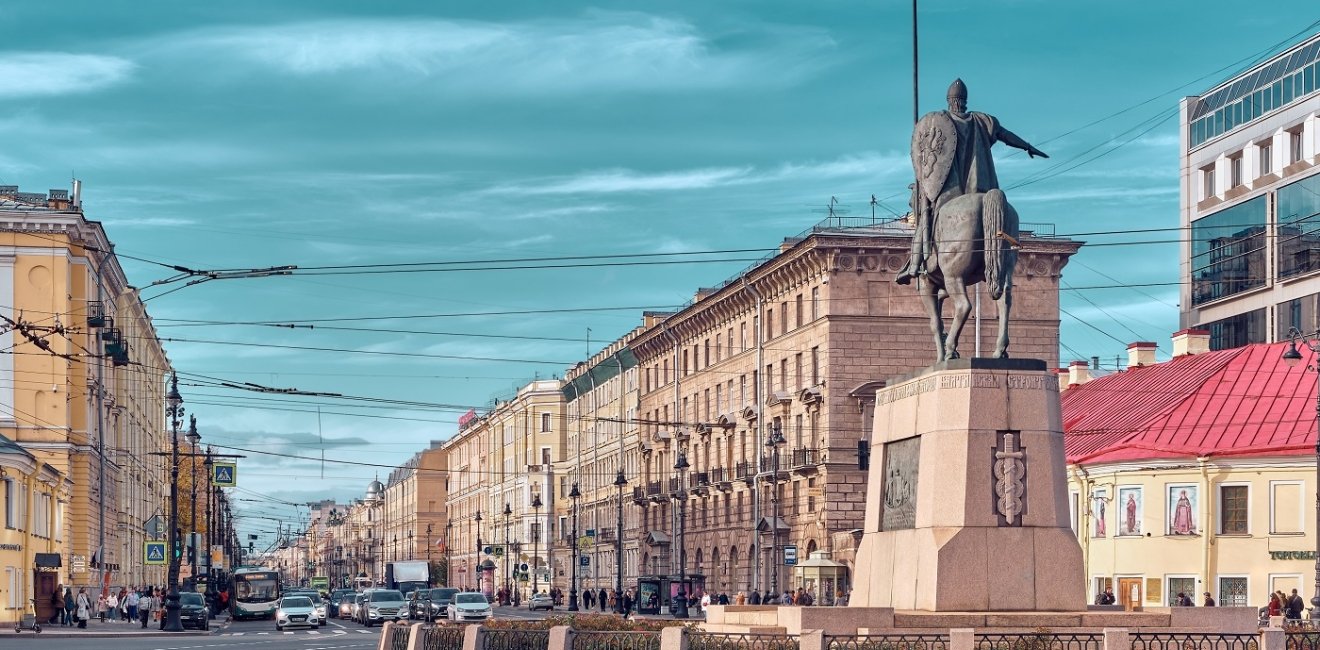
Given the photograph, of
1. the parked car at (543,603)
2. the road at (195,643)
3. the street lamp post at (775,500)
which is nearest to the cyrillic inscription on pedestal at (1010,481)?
the road at (195,643)

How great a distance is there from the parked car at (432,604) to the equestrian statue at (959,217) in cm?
5000

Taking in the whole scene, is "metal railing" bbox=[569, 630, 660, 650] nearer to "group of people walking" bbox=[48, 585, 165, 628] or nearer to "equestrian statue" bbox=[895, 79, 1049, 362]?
"equestrian statue" bbox=[895, 79, 1049, 362]

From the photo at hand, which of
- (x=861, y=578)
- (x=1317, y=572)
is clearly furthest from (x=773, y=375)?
(x=861, y=578)

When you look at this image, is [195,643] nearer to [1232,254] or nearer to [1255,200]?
[1255,200]

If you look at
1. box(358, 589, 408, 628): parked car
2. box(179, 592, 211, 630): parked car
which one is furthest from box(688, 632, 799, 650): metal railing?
box(358, 589, 408, 628): parked car

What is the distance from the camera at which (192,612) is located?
68.8m

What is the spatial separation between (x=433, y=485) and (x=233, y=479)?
119 meters

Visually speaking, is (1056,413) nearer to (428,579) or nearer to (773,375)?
(773,375)

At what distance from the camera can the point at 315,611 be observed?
232ft

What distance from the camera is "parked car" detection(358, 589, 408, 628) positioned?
240 feet

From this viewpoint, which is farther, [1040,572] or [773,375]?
[773,375]

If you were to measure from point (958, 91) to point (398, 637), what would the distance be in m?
11.3

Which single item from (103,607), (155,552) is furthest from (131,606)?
(155,552)

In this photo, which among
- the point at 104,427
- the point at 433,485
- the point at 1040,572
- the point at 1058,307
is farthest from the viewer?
the point at 433,485
